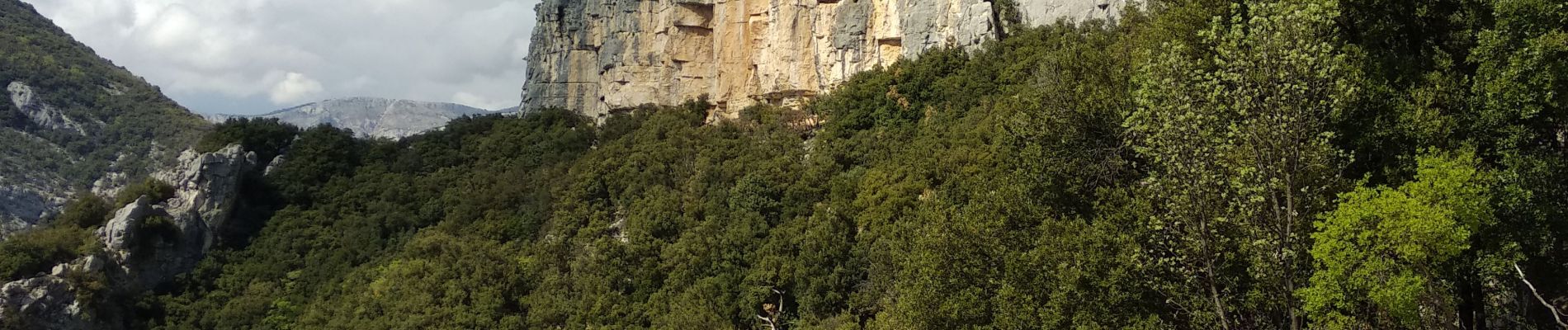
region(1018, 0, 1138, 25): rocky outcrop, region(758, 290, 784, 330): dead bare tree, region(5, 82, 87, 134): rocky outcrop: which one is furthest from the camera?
region(5, 82, 87, 134): rocky outcrop

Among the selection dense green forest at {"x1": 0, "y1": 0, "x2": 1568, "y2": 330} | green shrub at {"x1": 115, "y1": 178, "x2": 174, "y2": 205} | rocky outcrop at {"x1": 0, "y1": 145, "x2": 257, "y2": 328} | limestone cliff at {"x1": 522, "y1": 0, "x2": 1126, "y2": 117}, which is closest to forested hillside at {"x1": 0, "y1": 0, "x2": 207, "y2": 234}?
green shrub at {"x1": 115, "y1": 178, "x2": 174, "y2": 205}

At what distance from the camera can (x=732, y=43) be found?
51906 mm

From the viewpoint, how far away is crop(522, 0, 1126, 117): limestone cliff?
1704 inches

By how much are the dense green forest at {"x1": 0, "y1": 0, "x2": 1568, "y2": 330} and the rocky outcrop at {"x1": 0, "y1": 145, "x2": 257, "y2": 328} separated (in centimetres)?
133

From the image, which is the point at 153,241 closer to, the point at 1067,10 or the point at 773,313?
the point at 773,313

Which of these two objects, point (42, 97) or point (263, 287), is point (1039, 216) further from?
point (42, 97)

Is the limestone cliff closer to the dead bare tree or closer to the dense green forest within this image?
the dense green forest

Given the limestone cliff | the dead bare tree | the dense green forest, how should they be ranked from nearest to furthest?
the dense green forest < the dead bare tree < the limestone cliff

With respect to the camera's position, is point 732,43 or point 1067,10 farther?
point 732,43

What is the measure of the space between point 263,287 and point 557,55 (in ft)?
77.0

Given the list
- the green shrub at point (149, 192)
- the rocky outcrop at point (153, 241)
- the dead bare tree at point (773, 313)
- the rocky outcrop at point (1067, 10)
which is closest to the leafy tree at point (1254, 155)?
the dead bare tree at point (773, 313)

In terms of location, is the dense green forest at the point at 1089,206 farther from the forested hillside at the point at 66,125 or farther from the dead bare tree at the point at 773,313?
the forested hillside at the point at 66,125

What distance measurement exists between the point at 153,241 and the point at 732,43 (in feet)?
93.7

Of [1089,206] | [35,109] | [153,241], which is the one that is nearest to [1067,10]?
[1089,206]
